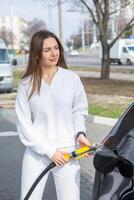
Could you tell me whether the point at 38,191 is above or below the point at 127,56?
above

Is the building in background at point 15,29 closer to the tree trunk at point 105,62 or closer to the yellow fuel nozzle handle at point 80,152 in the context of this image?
the tree trunk at point 105,62

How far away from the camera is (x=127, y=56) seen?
48406 millimetres

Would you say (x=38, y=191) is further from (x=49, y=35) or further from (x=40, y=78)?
(x=49, y=35)

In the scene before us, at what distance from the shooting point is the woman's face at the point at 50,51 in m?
3.46

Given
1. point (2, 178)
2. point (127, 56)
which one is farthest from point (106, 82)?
point (127, 56)

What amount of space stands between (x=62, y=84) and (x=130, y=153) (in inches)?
39.1

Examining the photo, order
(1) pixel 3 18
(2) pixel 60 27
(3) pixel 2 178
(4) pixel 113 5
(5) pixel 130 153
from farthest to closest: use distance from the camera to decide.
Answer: (1) pixel 3 18 → (2) pixel 60 27 → (4) pixel 113 5 → (3) pixel 2 178 → (5) pixel 130 153

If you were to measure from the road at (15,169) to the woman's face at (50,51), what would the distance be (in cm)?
257

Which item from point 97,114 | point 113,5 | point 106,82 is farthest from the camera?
point 113,5

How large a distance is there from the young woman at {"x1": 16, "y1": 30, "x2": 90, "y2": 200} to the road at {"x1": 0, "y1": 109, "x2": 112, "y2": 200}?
2.26 m

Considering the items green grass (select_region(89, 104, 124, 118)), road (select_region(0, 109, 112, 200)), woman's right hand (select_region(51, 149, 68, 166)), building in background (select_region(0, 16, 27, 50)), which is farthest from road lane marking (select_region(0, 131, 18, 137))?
building in background (select_region(0, 16, 27, 50))

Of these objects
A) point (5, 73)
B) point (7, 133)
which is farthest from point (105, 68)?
point (7, 133)

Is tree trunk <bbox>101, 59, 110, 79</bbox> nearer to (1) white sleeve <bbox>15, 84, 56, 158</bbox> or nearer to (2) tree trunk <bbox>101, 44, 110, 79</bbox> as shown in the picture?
(2) tree trunk <bbox>101, 44, 110, 79</bbox>

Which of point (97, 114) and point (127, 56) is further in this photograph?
point (127, 56)
